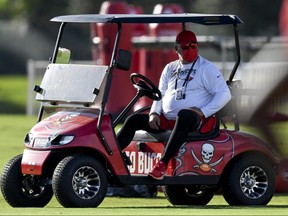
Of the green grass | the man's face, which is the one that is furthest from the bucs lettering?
the green grass

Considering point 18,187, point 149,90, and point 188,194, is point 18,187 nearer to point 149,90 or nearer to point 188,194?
point 149,90

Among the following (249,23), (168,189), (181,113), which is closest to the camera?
(181,113)

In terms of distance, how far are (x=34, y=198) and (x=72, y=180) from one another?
33.8 inches

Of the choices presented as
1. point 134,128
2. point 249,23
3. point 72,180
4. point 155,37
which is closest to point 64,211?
point 72,180

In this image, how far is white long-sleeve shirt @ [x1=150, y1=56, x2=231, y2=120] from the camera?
43.1ft

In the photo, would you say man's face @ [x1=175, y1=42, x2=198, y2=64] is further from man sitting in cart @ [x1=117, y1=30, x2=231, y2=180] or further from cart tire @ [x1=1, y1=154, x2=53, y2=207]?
cart tire @ [x1=1, y1=154, x2=53, y2=207]

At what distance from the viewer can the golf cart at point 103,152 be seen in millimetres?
12680

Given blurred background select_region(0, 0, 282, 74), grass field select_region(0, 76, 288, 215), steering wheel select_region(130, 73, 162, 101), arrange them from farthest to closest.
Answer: blurred background select_region(0, 0, 282, 74)
steering wheel select_region(130, 73, 162, 101)
grass field select_region(0, 76, 288, 215)

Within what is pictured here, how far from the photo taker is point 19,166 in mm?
13141

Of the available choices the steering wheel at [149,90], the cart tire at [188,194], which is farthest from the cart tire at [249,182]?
the steering wheel at [149,90]

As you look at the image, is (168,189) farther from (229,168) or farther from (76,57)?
(76,57)

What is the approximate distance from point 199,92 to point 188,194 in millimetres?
1182

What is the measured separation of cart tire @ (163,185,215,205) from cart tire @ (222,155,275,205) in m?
0.48

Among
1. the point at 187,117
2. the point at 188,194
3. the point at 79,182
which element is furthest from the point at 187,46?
the point at 79,182
